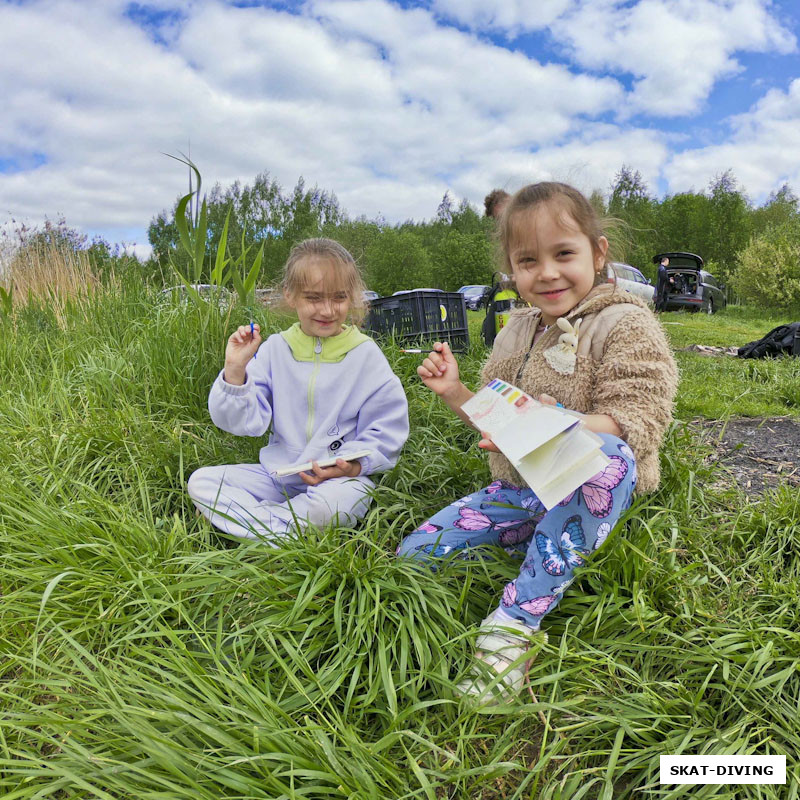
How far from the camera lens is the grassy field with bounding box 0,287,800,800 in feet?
4.05

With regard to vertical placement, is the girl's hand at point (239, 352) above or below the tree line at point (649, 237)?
below

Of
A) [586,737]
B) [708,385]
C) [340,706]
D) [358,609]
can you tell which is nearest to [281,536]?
[358,609]

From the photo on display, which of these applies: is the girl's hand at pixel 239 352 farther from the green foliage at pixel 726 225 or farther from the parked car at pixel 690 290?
the green foliage at pixel 726 225

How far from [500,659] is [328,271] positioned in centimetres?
150

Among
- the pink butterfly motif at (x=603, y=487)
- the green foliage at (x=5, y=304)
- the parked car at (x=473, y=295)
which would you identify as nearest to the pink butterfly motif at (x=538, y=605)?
the pink butterfly motif at (x=603, y=487)

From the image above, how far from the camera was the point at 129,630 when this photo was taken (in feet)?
5.36

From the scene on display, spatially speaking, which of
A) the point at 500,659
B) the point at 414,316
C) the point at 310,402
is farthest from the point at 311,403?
the point at 414,316

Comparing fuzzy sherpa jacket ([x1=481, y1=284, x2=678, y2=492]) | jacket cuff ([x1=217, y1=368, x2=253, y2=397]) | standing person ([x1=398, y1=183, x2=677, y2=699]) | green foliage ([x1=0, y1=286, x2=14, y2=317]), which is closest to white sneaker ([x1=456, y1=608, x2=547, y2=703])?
standing person ([x1=398, y1=183, x2=677, y2=699])

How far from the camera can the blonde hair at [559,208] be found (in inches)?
67.6

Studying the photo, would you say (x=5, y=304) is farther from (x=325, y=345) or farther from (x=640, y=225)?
(x=640, y=225)

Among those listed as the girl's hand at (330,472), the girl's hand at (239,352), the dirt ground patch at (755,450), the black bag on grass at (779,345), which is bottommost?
the dirt ground patch at (755,450)

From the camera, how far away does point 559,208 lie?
5.60 feet

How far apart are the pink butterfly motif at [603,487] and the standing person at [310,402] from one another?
2.89 feet

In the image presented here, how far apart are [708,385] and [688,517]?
2.16 meters
